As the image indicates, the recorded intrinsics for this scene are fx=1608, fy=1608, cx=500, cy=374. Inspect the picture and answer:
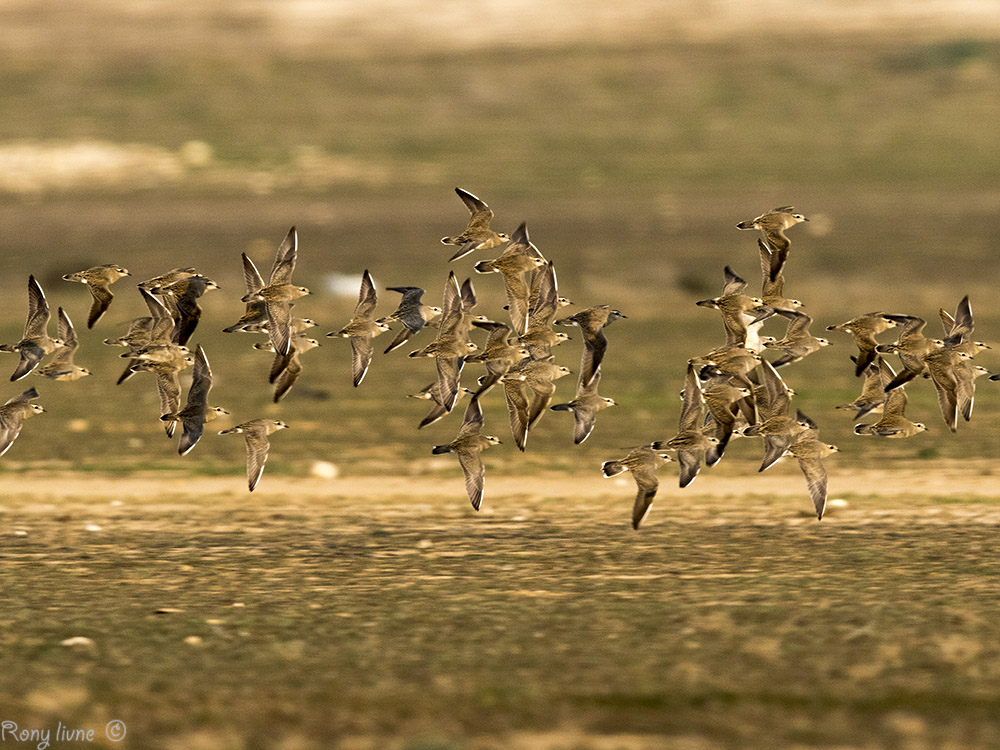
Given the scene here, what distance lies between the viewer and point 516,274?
7.29 m

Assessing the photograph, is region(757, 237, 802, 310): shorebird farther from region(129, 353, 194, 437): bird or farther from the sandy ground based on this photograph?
region(129, 353, 194, 437): bird

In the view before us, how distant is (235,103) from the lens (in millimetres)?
22484

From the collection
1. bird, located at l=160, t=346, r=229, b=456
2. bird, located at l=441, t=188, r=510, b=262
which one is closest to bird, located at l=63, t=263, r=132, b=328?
bird, located at l=160, t=346, r=229, b=456

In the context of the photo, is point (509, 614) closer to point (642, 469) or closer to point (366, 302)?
point (642, 469)

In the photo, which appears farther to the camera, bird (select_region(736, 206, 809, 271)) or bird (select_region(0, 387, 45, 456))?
bird (select_region(0, 387, 45, 456))

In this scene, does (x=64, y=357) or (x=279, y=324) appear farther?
(x=64, y=357)

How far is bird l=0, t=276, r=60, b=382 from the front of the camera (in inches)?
287

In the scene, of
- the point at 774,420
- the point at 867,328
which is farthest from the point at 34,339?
the point at 867,328

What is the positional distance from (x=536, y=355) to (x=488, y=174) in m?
13.1

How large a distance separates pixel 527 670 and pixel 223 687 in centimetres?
108

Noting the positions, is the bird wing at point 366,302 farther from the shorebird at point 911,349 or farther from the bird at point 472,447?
the shorebird at point 911,349

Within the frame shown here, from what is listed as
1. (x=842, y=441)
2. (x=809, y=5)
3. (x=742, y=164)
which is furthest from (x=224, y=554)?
(x=809, y=5)

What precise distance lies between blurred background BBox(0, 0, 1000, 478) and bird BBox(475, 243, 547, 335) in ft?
6.89

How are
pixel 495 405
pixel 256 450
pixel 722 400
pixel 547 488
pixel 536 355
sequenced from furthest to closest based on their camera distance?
1. pixel 495 405
2. pixel 547 488
3. pixel 256 450
4. pixel 536 355
5. pixel 722 400
